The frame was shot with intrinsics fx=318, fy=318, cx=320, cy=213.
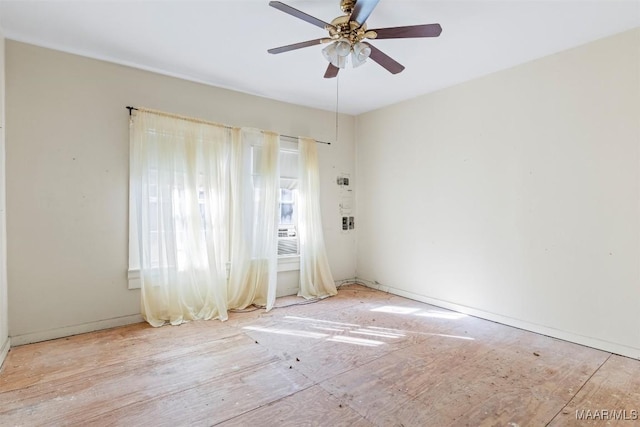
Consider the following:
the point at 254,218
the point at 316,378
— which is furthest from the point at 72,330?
the point at 316,378

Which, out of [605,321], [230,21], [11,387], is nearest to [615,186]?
[605,321]

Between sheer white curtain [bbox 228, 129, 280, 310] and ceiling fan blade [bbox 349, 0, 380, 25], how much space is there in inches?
85.5

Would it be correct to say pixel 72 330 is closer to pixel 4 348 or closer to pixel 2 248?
pixel 4 348

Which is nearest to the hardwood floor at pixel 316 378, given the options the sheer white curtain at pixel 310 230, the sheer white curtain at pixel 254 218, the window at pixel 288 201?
the sheer white curtain at pixel 254 218

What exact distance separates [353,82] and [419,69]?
0.75 metres

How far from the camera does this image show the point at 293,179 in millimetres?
4406

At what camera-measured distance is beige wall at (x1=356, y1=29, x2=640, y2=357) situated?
263cm

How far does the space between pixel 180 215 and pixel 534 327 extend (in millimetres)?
3766

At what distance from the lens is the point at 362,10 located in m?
1.95

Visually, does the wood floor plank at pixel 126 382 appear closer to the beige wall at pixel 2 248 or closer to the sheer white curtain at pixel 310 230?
the beige wall at pixel 2 248

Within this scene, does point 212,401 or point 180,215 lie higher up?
point 180,215

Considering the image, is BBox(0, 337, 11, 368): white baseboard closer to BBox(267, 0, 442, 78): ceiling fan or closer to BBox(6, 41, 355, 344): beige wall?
BBox(6, 41, 355, 344): beige wall

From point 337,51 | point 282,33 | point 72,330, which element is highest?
point 282,33

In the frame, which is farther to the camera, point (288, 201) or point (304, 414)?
point (288, 201)
